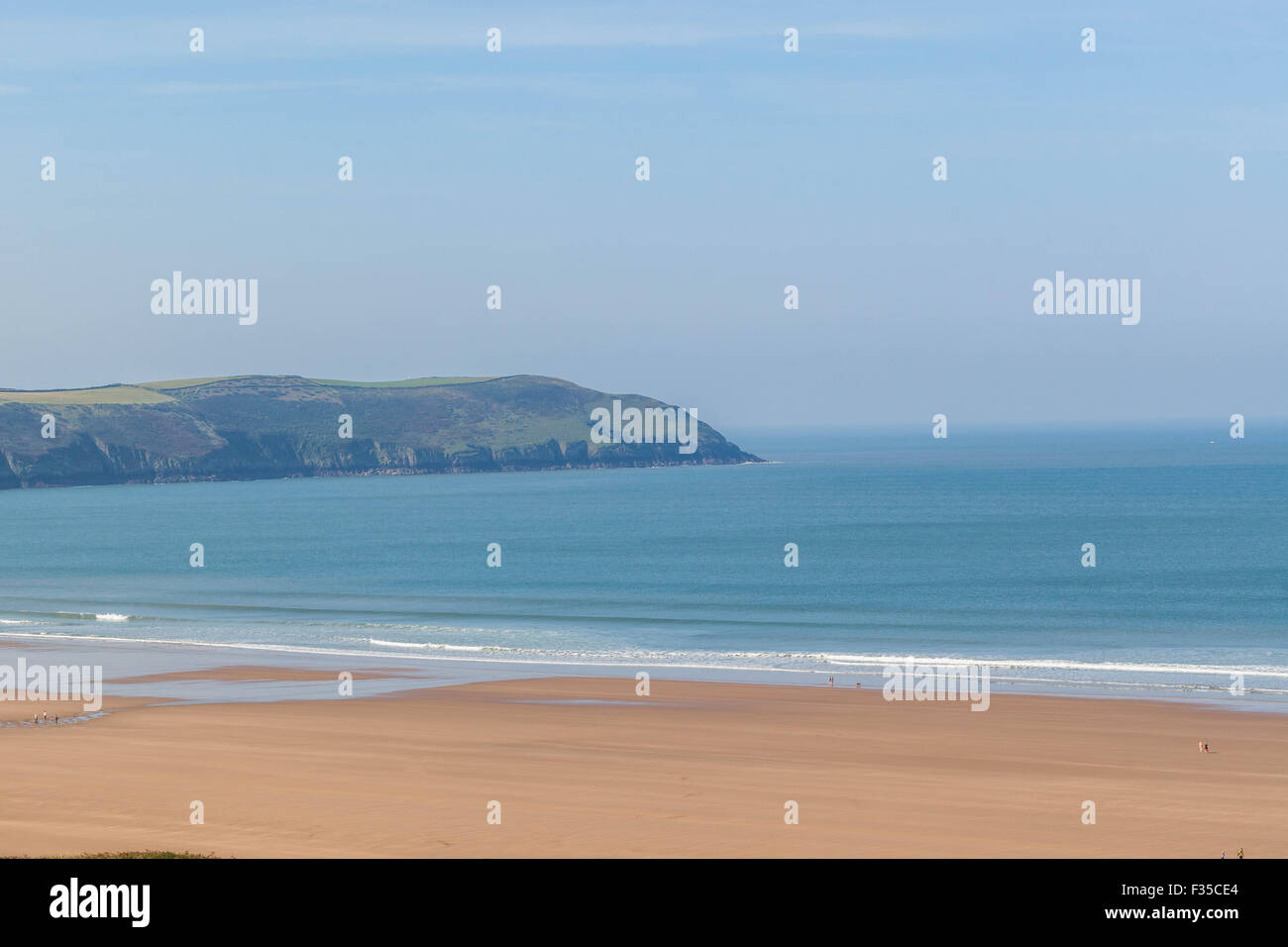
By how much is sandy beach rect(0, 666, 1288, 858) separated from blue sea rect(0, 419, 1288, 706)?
22.9 ft

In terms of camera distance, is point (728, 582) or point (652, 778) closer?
point (652, 778)

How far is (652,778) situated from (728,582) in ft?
146

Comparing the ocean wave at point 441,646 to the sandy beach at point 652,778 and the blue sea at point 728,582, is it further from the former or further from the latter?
the sandy beach at point 652,778

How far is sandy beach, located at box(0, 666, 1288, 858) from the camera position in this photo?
722 inches

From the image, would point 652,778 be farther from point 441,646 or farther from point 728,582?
point 728,582

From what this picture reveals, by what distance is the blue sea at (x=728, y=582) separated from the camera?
43.9 meters

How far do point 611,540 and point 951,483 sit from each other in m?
71.4

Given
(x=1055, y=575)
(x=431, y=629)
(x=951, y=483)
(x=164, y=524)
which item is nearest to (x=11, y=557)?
(x=164, y=524)

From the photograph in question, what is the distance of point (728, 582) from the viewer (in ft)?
222

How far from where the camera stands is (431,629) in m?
52.3

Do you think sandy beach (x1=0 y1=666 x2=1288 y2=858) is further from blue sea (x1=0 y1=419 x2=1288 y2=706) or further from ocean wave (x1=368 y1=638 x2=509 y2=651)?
ocean wave (x1=368 y1=638 x2=509 y2=651)

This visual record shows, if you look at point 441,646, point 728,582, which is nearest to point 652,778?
point 441,646

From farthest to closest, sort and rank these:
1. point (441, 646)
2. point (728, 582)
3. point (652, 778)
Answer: point (728, 582) → point (441, 646) → point (652, 778)
